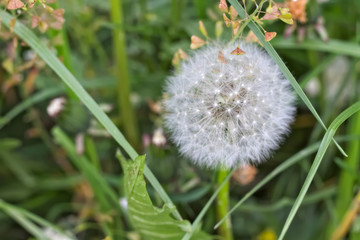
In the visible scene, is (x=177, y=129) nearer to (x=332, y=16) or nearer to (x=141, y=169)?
(x=141, y=169)

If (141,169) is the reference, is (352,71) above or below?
below

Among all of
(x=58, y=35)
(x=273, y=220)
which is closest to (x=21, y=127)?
(x=58, y=35)

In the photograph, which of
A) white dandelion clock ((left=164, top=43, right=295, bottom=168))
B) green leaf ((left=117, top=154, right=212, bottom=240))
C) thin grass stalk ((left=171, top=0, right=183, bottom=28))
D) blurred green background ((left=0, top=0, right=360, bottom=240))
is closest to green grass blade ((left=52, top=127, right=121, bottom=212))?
blurred green background ((left=0, top=0, right=360, bottom=240))

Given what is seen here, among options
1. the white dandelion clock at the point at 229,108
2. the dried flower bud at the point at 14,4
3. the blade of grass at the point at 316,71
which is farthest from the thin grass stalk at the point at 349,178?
the dried flower bud at the point at 14,4

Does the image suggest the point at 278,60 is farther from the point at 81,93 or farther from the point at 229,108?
the point at 81,93

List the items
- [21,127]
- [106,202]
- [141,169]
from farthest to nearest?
[21,127] → [106,202] → [141,169]

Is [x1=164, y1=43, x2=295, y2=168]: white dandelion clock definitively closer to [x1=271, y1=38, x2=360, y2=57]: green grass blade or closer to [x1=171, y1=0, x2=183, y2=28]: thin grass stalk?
[x1=271, y1=38, x2=360, y2=57]: green grass blade

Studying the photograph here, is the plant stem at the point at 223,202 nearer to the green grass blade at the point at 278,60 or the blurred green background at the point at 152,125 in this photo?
the blurred green background at the point at 152,125
